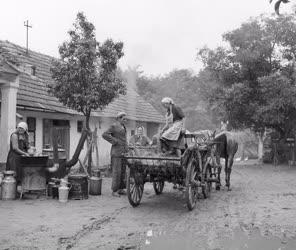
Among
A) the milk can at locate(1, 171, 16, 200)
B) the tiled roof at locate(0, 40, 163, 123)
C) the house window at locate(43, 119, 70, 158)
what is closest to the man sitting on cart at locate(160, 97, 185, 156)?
the milk can at locate(1, 171, 16, 200)

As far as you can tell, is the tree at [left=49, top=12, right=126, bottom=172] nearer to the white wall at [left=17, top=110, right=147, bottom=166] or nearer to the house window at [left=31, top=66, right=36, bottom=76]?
the white wall at [left=17, top=110, right=147, bottom=166]

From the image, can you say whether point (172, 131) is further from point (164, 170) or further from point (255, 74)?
point (255, 74)

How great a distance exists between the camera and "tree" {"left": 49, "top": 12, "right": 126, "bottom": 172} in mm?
13836

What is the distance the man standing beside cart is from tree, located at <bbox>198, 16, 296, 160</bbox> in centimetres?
1184

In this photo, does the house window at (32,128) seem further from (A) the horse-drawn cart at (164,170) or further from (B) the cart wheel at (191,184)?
(B) the cart wheel at (191,184)

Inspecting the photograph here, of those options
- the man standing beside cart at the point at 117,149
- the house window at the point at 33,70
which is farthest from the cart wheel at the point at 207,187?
the house window at the point at 33,70

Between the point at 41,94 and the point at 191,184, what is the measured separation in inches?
403

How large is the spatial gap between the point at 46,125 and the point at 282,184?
28.8 ft

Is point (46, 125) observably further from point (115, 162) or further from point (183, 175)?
point (183, 175)

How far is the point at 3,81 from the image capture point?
1263cm

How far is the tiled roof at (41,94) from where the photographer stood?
53.2 ft

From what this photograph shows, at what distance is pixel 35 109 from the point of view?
1565cm

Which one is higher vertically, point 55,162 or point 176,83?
point 176,83

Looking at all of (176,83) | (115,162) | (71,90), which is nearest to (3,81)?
(71,90)
